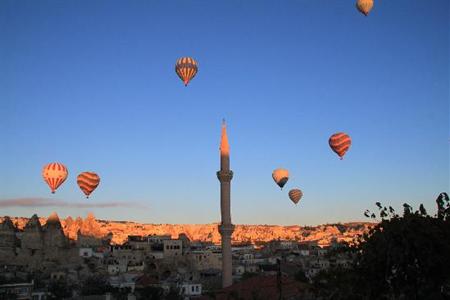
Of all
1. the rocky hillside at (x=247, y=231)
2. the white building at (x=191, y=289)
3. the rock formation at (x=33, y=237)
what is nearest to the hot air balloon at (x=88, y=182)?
the white building at (x=191, y=289)

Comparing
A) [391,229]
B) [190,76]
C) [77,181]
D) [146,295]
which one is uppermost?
[190,76]

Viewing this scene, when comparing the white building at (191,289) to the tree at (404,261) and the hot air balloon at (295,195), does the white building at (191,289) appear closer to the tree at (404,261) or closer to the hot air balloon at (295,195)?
the hot air balloon at (295,195)

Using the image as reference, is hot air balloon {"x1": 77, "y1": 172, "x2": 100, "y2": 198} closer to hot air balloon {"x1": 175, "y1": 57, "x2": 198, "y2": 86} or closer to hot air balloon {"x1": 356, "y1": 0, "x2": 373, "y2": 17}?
hot air balloon {"x1": 175, "y1": 57, "x2": 198, "y2": 86}

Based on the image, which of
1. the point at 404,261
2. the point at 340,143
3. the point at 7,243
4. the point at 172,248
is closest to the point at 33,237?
the point at 7,243

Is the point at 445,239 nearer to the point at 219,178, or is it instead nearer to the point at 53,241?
the point at 219,178

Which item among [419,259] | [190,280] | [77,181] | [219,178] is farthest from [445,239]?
[190,280]
